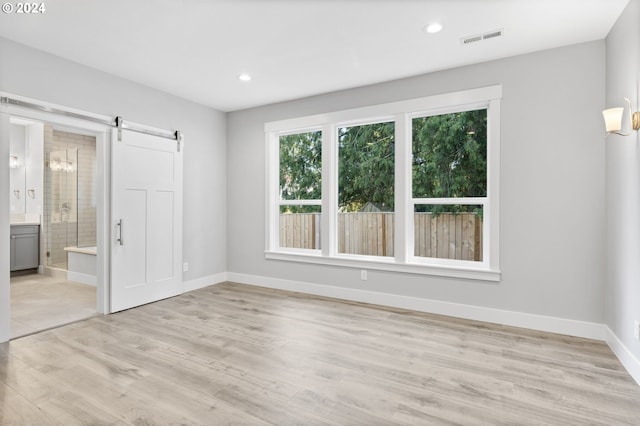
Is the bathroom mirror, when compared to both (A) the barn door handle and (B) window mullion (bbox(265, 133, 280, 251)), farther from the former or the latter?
(B) window mullion (bbox(265, 133, 280, 251))

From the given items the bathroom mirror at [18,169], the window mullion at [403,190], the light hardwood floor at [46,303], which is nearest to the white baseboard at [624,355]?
the window mullion at [403,190]

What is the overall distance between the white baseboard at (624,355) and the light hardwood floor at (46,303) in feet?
16.5

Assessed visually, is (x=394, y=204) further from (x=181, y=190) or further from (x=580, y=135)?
(x=181, y=190)

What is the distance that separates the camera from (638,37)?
240 cm

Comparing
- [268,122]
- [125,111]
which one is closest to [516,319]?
[268,122]

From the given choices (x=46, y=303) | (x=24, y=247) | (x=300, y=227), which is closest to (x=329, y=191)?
(x=300, y=227)

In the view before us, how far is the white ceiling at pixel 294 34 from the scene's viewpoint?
2.61 m

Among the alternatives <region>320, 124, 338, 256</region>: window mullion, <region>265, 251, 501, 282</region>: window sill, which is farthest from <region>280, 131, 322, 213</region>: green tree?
<region>265, 251, 501, 282</region>: window sill

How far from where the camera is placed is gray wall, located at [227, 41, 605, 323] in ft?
10.3

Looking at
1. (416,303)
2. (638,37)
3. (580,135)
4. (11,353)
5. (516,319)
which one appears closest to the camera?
(638,37)

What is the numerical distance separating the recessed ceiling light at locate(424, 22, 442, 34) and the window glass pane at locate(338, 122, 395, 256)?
1393 millimetres

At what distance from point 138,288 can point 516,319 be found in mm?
4337

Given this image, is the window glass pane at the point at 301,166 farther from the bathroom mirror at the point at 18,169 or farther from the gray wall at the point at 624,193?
the bathroom mirror at the point at 18,169

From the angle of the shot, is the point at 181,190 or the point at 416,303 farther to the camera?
the point at 181,190
